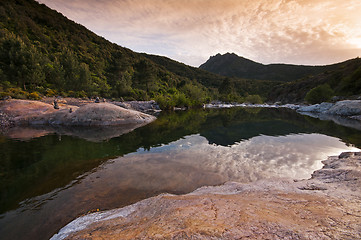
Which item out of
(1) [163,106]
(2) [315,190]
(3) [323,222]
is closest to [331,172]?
(2) [315,190]

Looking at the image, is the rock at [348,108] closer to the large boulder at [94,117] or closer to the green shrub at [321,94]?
the green shrub at [321,94]

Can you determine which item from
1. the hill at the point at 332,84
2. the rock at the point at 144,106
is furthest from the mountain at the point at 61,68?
the hill at the point at 332,84

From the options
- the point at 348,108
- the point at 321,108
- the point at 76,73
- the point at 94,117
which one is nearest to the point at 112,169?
the point at 94,117

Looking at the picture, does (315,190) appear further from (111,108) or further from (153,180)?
(111,108)

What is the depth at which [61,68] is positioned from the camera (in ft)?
148

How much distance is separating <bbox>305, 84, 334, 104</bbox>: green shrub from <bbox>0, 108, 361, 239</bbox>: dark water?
5868cm

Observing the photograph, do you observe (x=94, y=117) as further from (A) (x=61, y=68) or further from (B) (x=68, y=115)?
(A) (x=61, y=68)

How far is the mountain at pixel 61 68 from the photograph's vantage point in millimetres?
35844

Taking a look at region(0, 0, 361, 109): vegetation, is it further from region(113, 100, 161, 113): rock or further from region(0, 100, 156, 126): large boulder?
region(0, 100, 156, 126): large boulder

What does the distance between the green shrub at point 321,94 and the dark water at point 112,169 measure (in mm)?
58677

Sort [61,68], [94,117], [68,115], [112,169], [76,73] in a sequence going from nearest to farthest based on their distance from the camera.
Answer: [112,169], [94,117], [68,115], [61,68], [76,73]

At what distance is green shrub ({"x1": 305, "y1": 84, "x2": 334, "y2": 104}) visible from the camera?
57.2 meters

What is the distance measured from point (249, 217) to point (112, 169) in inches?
280

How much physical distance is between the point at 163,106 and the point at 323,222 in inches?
1798
